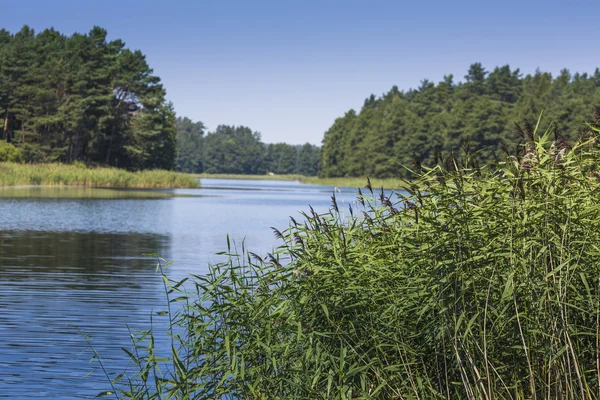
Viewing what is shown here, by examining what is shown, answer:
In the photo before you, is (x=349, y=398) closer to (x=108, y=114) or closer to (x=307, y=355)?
(x=307, y=355)

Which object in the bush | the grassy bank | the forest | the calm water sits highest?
the forest

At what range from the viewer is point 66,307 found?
45.9ft

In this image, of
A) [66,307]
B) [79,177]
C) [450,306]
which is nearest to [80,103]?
[79,177]

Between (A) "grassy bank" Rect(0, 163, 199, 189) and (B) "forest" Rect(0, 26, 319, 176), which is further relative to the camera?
(B) "forest" Rect(0, 26, 319, 176)

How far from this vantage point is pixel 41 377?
9305 mm

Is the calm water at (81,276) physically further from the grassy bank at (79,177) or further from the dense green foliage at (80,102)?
the dense green foliage at (80,102)

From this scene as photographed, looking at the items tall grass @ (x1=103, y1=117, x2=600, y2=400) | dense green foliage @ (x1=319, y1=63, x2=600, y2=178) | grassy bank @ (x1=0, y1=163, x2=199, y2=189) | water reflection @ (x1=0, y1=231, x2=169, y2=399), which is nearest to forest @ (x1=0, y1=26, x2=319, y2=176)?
grassy bank @ (x1=0, y1=163, x2=199, y2=189)

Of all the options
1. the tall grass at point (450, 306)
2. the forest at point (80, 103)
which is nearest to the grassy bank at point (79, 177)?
the forest at point (80, 103)

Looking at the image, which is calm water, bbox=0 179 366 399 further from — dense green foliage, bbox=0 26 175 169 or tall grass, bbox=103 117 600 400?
dense green foliage, bbox=0 26 175 169

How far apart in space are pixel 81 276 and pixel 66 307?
4.30m

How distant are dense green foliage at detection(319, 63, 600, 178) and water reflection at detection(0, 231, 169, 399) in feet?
238

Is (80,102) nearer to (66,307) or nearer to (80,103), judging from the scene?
(80,103)

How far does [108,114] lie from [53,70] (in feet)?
A: 23.2

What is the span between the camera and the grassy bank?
6242cm
